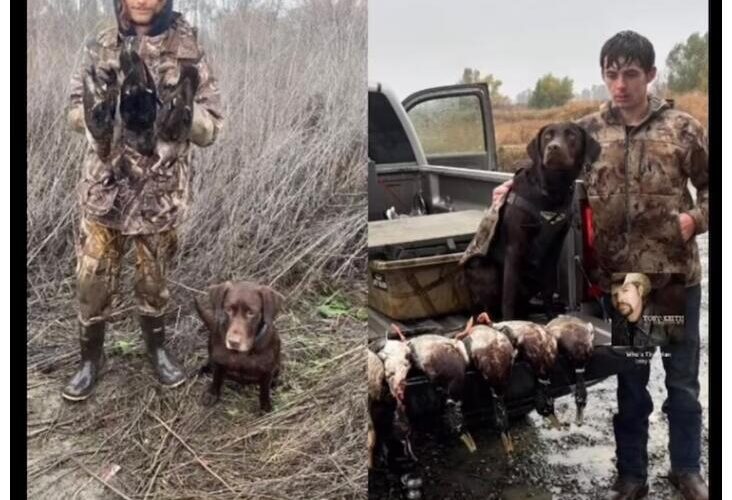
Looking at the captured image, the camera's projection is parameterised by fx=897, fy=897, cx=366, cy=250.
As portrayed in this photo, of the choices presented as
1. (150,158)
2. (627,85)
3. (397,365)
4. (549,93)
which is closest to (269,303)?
(397,365)

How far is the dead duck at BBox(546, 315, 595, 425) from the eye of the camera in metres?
3.55

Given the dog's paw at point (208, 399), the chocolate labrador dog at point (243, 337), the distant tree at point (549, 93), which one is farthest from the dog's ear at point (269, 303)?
the distant tree at point (549, 93)

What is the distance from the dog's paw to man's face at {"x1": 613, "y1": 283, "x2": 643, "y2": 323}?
1654 mm

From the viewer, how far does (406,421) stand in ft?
11.6

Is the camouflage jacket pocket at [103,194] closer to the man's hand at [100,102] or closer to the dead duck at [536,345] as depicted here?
the man's hand at [100,102]

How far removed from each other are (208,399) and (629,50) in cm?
217

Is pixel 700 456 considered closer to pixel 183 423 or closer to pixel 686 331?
pixel 686 331

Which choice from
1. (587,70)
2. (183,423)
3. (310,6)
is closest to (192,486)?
(183,423)

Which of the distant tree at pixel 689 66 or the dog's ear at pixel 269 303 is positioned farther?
the dog's ear at pixel 269 303

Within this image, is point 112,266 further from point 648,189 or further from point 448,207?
point 648,189

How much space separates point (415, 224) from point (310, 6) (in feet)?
3.18

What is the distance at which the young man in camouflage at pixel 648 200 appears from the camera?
11.6 ft

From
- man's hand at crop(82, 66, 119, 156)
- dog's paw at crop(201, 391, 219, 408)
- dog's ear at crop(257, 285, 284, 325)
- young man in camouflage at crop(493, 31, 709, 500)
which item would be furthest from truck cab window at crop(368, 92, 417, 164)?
dog's paw at crop(201, 391, 219, 408)

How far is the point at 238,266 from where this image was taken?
12.0 feet
